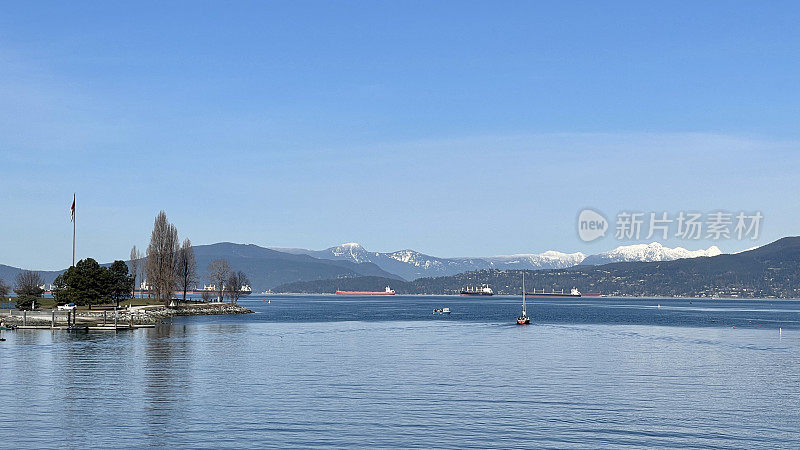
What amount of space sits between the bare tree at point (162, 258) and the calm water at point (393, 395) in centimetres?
7777

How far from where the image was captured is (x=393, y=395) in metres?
57.0

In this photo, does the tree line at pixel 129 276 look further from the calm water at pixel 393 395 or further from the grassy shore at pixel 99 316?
the calm water at pixel 393 395

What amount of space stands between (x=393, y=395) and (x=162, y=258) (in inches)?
5467

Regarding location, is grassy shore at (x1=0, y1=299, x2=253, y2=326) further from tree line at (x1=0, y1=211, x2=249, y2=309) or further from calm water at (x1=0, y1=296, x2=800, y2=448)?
calm water at (x1=0, y1=296, x2=800, y2=448)

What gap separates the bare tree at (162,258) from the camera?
184 m

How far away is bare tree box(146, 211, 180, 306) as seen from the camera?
7239 inches

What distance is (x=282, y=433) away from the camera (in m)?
43.6

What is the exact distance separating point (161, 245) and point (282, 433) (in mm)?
149536

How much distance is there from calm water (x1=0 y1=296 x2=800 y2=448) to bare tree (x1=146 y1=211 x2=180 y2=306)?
77770mm

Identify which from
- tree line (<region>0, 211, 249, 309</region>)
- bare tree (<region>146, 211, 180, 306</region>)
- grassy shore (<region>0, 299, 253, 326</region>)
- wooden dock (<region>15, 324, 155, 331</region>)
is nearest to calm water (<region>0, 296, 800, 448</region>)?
wooden dock (<region>15, 324, 155, 331</region>)

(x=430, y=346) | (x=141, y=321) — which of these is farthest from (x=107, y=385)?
(x=141, y=321)

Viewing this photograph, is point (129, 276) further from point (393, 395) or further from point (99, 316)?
point (393, 395)

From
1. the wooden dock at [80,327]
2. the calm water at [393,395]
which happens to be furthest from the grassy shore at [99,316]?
the calm water at [393,395]

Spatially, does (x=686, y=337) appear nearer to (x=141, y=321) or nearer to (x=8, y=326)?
(x=141, y=321)
